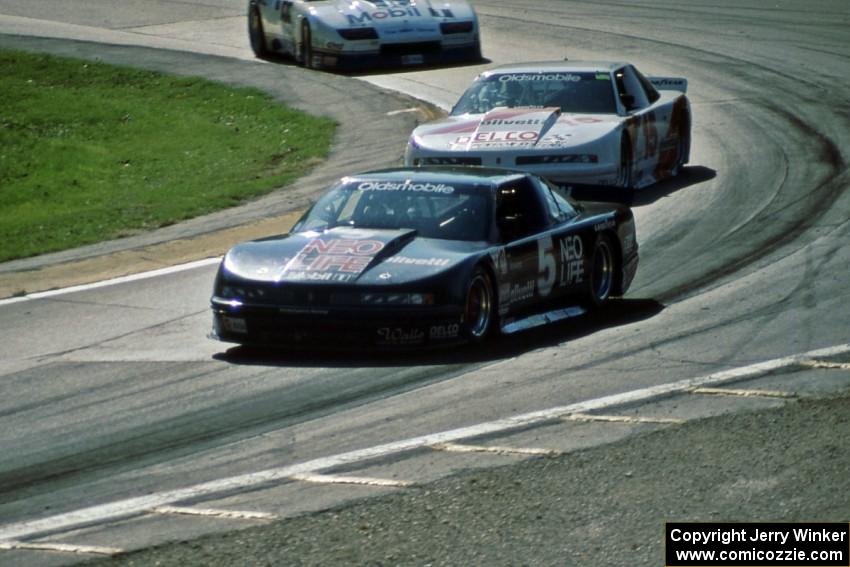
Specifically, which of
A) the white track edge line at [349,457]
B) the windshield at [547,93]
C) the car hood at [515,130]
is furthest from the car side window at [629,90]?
the white track edge line at [349,457]

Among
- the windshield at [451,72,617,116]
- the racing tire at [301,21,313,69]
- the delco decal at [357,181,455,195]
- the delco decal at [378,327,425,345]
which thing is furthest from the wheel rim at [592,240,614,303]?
the racing tire at [301,21,313,69]

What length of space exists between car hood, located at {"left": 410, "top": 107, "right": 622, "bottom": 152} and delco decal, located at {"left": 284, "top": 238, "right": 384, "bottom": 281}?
547 centimetres

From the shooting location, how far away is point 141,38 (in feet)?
97.8

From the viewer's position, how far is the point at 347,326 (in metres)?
10.6

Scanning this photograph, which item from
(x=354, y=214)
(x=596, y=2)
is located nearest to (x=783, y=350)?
(x=354, y=214)

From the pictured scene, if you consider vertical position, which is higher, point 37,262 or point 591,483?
point 591,483

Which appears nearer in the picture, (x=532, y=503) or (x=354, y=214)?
(x=532, y=503)

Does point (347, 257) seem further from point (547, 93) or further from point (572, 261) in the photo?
point (547, 93)

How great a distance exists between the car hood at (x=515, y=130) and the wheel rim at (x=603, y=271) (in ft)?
12.0

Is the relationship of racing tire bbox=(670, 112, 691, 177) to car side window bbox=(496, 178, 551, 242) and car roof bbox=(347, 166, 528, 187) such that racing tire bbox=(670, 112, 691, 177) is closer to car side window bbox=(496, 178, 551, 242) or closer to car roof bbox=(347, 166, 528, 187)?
car roof bbox=(347, 166, 528, 187)

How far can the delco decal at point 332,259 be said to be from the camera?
10734 mm

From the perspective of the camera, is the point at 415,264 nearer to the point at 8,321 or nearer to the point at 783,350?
the point at 783,350

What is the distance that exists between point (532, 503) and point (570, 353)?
139 inches

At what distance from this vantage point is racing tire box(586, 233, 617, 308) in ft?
41.4
